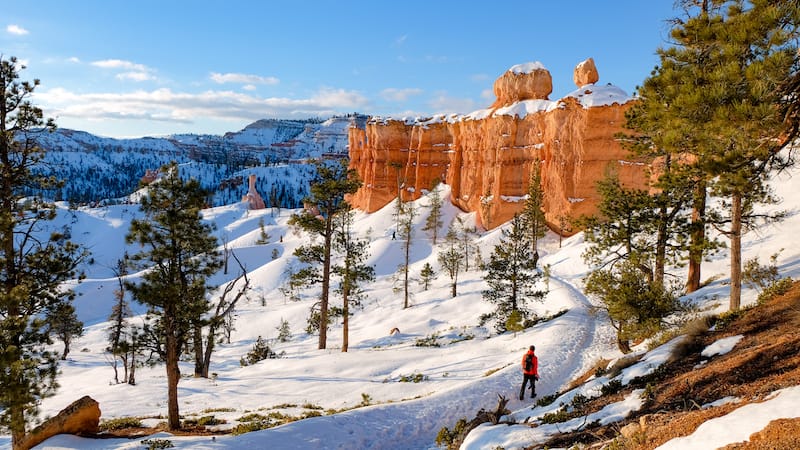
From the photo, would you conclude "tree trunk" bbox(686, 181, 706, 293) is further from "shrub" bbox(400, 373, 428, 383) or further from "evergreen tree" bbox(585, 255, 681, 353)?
"shrub" bbox(400, 373, 428, 383)

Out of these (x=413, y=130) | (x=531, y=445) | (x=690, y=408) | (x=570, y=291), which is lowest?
(x=570, y=291)

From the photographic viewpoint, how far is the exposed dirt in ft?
19.7

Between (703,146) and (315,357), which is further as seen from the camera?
(315,357)

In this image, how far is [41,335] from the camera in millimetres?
10828

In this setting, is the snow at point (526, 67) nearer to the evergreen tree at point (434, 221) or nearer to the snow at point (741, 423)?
the evergreen tree at point (434, 221)

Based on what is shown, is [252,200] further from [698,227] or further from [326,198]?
[698,227]

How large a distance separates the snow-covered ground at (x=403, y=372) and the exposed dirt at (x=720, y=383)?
0.46 m

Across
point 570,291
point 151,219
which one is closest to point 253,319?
point 570,291

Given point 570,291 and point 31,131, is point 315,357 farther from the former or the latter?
point 570,291

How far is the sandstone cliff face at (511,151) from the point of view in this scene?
5016cm

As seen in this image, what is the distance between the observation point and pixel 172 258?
45.4 ft

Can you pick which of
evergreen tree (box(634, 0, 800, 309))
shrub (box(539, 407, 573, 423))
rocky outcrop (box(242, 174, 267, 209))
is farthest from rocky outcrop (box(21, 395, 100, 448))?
rocky outcrop (box(242, 174, 267, 209))

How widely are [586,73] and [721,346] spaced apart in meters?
50.8

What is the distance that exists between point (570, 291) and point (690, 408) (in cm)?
2623
